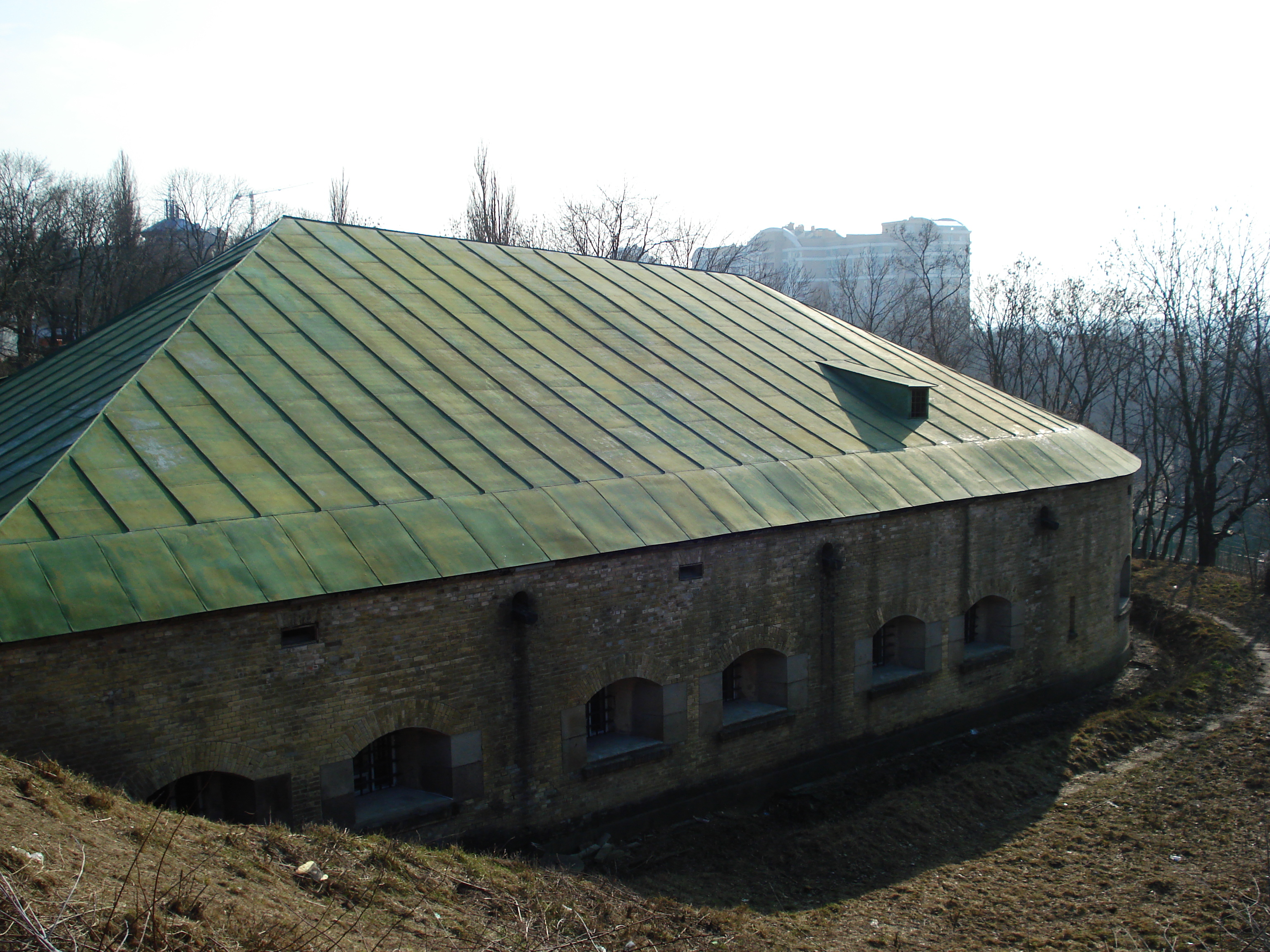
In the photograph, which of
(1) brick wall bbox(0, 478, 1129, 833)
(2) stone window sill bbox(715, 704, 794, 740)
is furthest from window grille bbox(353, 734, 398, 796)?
(2) stone window sill bbox(715, 704, 794, 740)

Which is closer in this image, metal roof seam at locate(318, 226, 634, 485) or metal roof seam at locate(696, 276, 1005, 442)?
metal roof seam at locate(318, 226, 634, 485)

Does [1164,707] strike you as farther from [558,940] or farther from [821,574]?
[558,940]

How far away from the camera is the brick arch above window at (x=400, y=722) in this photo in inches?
361

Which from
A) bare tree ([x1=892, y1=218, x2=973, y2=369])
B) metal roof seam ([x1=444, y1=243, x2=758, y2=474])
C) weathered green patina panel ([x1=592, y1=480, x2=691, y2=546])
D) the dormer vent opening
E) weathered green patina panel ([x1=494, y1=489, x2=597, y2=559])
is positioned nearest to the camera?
weathered green patina panel ([x1=494, y1=489, x2=597, y2=559])

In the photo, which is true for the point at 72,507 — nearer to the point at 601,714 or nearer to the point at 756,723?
the point at 601,714

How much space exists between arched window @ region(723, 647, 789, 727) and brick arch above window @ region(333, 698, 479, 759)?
3892 millimetres

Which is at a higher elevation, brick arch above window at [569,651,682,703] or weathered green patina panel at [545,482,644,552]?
weathered green patina panel at [545,482,644,552]

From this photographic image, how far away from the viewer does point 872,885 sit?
33.8 ft

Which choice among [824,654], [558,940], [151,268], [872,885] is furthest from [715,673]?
[151,268]

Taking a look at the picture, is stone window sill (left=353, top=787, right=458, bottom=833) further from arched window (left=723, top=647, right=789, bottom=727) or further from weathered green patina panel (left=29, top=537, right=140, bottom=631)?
arched window (left=723, top=647, right=789, bottom=727)

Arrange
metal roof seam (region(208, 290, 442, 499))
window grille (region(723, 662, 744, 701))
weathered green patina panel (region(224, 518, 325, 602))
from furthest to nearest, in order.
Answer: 1. window grille (region(723, 662, 744, 701))
2. metal roof seam (region(208, 290, 442, 499))
3. weathered green patina panel (region(224, 518, 325, 602))

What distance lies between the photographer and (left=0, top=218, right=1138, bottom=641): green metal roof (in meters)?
8.64

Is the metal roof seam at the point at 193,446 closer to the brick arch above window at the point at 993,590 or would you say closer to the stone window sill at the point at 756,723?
the stone window sill at the point at 756,723

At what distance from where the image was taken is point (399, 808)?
31.4 feet
